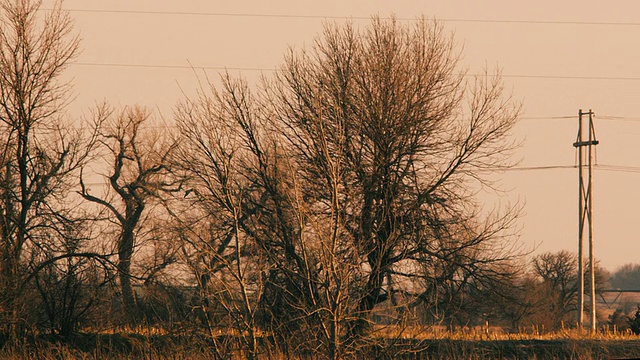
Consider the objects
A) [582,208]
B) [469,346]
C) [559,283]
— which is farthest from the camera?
[559,283]

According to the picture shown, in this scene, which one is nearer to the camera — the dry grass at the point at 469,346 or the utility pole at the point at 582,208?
the dry grass at the point at 469,346

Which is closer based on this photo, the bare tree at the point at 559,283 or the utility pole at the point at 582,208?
the utility pole at the point at 582,208

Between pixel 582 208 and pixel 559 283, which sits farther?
pixel 559 283

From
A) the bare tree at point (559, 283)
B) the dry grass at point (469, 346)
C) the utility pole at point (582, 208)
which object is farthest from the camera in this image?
the bare tree at point (559, 283)

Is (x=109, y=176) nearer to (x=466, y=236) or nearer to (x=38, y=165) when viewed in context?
(x=38, y=165)

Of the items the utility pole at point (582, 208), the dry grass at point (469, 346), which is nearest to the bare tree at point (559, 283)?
the utility pole at point (582, 208)

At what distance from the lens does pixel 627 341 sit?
21.2 m

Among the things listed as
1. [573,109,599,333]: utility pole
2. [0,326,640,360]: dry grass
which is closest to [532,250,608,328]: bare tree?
[573,109,599,333]: utility pole

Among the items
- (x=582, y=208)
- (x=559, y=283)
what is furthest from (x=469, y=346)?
(x=559, y=283)

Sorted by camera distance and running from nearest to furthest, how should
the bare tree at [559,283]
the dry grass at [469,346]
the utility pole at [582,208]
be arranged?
1. the dry grass at [469,346]
2. the utility pole at [582,208]
3. the bare tree at [559,283]

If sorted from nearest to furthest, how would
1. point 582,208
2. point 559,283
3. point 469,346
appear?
point 469,346
point 582,208
point 559,283

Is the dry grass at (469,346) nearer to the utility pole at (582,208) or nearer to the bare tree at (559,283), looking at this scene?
the utility pole at (582,208)

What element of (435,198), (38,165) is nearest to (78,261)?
(38,165)

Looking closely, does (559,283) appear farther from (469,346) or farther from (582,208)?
(469,346)
